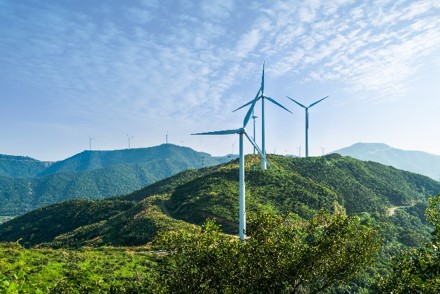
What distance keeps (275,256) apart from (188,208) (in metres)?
92.8

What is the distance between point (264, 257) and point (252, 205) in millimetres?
86033

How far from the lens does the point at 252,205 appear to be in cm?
10825

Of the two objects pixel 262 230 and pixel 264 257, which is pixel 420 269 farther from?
pixel 262 230

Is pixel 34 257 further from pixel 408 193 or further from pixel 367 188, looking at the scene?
pixel 408 193

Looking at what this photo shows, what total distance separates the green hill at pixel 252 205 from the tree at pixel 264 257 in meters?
67.0

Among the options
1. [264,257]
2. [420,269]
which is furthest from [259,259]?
[420,269]

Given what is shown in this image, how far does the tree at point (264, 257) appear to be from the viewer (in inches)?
884

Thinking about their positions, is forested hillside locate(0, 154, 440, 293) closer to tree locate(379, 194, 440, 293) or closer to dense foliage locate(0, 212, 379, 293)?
dense foliage locate(0, 212, 379, 293)

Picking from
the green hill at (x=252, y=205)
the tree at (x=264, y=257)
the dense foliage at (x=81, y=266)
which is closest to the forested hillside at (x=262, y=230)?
the tree at (x=264, y=257)

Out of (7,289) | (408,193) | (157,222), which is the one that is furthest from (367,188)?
(7,289)

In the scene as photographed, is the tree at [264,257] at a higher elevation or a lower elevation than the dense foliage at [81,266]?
higher

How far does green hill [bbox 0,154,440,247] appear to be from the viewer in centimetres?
10594

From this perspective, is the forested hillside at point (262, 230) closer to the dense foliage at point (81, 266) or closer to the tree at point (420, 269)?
the tree at point (420, 269)

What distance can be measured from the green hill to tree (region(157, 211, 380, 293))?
67.0 metres
